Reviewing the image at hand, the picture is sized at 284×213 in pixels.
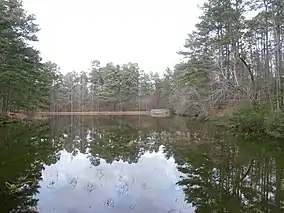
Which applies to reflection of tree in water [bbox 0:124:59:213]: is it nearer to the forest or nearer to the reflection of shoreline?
the reflection of shoreline

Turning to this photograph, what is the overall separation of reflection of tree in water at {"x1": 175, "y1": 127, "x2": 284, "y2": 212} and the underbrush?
6.36 ft

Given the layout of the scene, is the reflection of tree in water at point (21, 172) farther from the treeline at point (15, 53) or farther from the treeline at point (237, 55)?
the treeline at point (237, 55)

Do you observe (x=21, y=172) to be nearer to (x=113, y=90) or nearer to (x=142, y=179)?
(x=142, y=179)

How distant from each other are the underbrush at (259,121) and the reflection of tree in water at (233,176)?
194cm

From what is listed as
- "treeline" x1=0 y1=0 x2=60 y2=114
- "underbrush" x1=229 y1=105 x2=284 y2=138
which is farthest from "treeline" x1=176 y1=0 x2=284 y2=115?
"treeline" x1=0 y1=0 x2=60 y2=114

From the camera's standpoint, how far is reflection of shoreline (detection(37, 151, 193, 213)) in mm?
6590

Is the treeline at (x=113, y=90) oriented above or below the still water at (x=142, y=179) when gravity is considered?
above

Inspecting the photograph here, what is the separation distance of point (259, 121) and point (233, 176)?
10152 millimetres

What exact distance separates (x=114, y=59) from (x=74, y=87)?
13675mm

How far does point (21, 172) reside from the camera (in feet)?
29.4

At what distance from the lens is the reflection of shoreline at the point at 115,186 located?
6.59 metres

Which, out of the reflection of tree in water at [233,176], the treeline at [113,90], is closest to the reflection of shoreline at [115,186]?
the reflection of tree in water at [233,176]

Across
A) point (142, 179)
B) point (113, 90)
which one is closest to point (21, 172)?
point (142, 179)

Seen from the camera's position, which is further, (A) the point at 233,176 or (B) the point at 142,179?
(B) the point at 142,179
